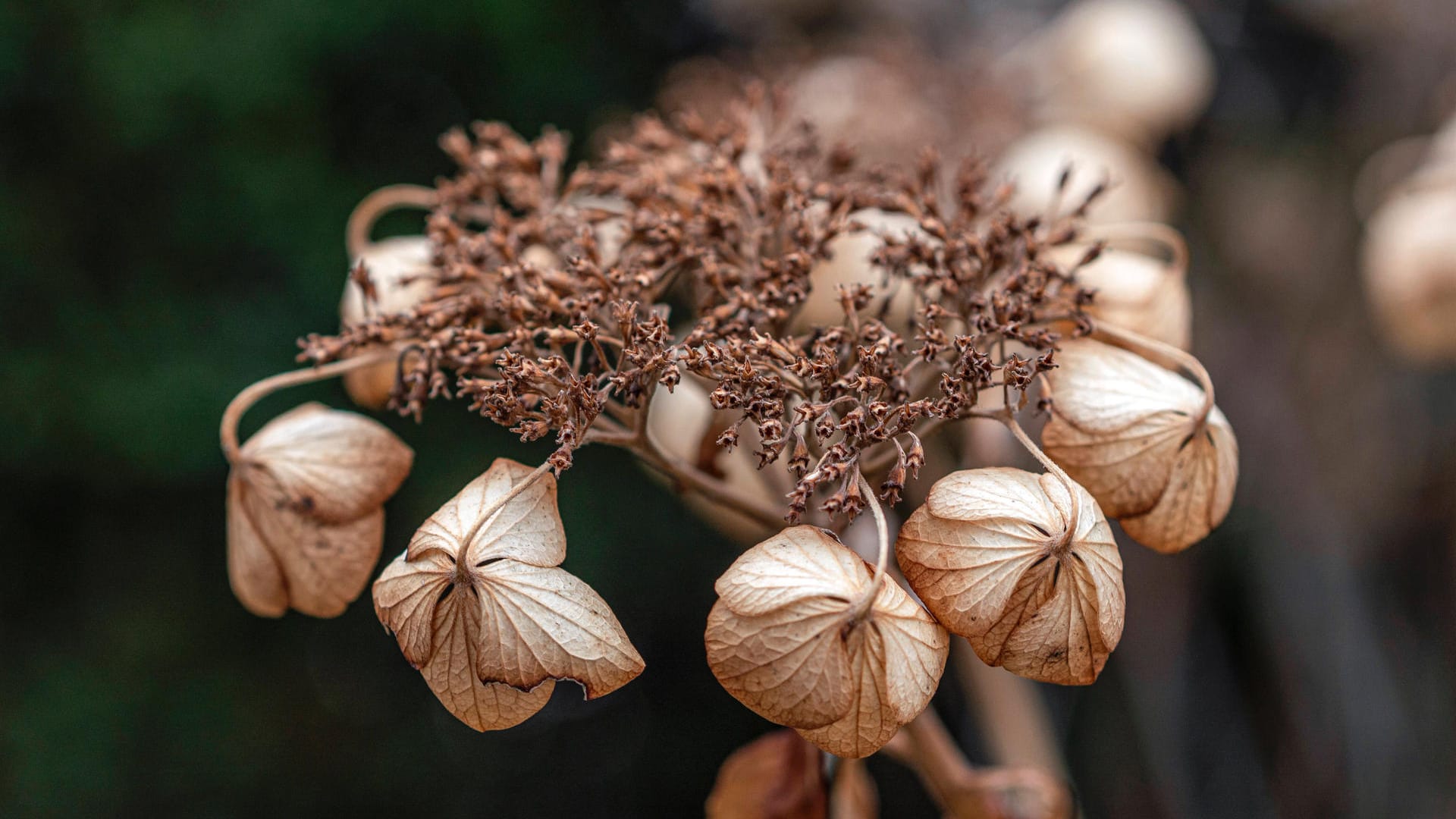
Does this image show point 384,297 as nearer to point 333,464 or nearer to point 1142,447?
point 333,464

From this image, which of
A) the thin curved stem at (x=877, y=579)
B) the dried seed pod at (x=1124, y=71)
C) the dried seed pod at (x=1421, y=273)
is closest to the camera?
the thin curved stem at (x=877, y=579)

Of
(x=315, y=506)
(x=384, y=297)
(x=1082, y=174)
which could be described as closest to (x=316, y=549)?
(x=315, y=506)

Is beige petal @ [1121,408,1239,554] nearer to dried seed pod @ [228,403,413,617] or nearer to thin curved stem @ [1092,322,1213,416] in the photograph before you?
thin curved stem @ [1092,322,1213,416]

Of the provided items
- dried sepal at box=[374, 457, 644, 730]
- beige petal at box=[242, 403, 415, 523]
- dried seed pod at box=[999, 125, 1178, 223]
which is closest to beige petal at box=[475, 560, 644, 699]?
dried sepal at box=[374, 457, 644, 730]

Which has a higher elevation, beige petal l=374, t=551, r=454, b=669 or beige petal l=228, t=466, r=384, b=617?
beige petal l=374, t=551, r=454, b=669

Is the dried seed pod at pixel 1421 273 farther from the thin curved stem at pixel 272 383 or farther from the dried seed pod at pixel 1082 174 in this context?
the thin curved stem at pixel 272 383

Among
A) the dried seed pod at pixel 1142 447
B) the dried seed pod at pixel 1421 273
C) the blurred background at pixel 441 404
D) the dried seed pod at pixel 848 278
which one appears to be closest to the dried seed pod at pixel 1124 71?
the blurred background at pixel 441 404
